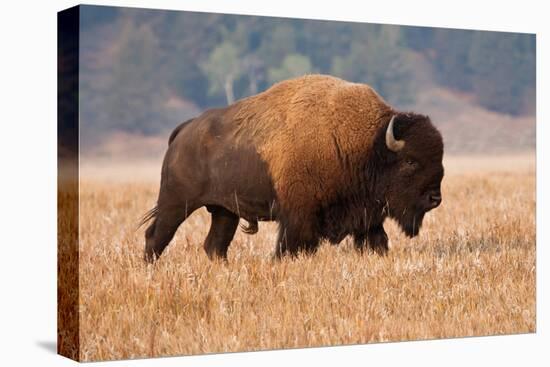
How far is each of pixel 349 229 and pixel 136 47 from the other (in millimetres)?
8325

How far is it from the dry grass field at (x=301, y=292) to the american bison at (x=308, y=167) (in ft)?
1.03

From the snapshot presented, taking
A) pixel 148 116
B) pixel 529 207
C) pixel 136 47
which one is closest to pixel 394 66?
pixel 529 207

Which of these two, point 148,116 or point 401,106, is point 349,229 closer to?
point 401,106

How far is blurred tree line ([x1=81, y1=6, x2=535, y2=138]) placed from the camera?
925 cm

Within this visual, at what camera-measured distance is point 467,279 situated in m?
8.42

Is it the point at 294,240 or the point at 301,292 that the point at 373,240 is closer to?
the point at 294,240

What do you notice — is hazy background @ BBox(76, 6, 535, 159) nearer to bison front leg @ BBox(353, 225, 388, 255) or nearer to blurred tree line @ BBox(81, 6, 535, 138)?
blurred tree line @ BBox(81, 6, 535, 138)

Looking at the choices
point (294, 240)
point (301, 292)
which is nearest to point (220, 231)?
point (294, 240)

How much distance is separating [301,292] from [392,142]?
192 centimetres

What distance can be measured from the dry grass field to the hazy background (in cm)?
113

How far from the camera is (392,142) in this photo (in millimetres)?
8727

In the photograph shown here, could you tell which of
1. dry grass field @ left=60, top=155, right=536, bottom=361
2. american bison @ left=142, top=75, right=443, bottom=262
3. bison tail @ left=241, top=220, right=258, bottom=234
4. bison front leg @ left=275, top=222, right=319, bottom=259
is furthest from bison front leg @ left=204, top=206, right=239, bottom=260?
bison front leg @ left=275, top=222, right=319, bottom=259

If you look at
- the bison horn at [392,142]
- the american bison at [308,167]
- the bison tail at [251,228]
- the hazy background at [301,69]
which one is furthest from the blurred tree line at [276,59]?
the bison tail at [251,228]

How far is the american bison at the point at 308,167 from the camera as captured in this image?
858cm
